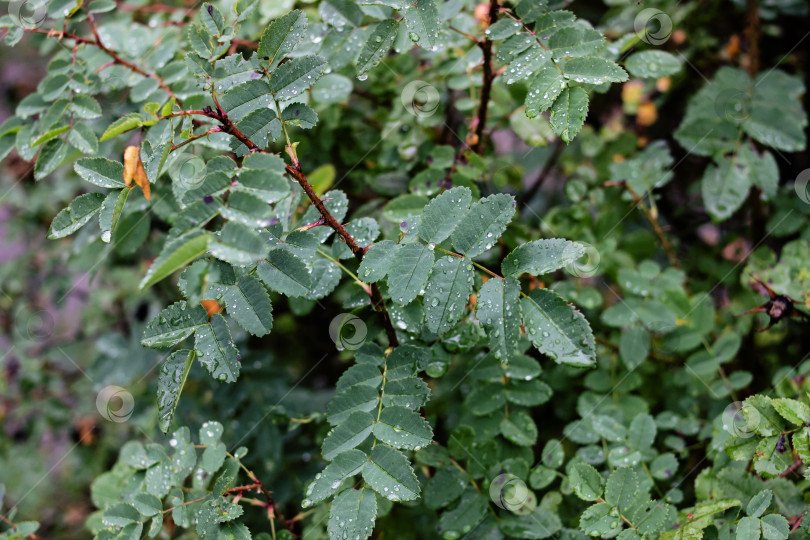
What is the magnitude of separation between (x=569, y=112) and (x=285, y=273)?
569 mm

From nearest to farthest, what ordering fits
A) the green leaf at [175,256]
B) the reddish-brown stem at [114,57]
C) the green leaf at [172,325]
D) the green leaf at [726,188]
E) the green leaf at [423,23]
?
the green leaf at [175,256], the green leaf at [172,325], the green leaf at [423,23], the reddish-brown stem at [114,57], the green leaf at [726,188]

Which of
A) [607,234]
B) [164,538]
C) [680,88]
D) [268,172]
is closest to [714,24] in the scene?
[680,88]

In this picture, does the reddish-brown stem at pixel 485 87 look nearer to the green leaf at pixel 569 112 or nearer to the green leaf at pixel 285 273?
the green leaf at pixel 569 112

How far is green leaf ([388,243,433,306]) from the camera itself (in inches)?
36.5

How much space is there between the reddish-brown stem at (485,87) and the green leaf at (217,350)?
2.53 feet

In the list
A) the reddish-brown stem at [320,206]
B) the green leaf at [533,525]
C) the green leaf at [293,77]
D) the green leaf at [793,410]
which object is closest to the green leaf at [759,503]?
the green leaf at [793,410]

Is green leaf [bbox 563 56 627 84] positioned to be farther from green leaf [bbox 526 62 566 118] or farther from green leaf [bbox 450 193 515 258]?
green leaf [bbox 450 193 515 258]

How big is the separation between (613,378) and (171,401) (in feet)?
3.58

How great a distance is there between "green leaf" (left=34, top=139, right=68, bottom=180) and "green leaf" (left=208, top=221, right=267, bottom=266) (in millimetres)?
734

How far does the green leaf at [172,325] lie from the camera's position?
0.90 m

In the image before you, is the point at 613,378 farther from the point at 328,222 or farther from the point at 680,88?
the point at 680,88

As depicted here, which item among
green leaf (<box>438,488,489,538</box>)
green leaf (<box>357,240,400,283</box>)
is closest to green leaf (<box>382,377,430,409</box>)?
green leaf (<box>357,240,400,283</box>)

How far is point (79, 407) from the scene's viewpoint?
91.0 inches

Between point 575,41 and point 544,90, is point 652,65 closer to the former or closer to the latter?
point 575,41
